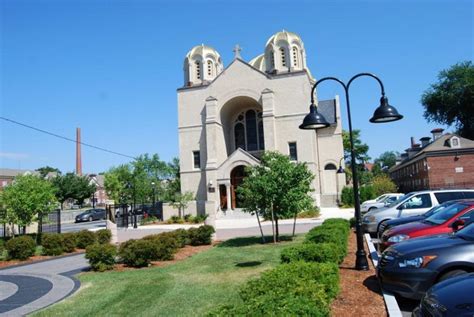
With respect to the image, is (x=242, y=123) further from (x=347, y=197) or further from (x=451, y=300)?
(x=451, y=300)

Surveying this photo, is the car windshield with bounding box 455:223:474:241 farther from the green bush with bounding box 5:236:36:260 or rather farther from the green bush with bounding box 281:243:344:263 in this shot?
the green bush with bounding box 5:236:36:260

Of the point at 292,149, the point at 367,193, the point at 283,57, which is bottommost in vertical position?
the point at 367,193

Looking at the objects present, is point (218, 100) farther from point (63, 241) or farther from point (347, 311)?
point (347, 311)

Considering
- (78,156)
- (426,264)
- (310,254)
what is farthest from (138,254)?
(78,156)

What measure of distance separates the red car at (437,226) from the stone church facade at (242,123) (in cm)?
2497

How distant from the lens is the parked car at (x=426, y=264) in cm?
637

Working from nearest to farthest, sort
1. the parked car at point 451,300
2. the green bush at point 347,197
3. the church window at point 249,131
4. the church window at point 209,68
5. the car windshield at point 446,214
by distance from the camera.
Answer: the parked car at point 451,300 < the car windshield at point 446,214 < the green bush at point 347,197 < the church window at point 249,131 < the church window at point 209,68

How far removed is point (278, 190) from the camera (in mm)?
15508

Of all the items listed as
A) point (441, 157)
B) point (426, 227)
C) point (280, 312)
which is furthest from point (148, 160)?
point (280, 312)

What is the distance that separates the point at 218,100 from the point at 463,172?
109ft

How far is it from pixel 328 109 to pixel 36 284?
147 ft

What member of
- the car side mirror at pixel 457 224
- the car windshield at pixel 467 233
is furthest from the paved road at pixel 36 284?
the car side mirror at pixel 457 224

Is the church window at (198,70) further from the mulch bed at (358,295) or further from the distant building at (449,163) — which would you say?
the mulch bed at (358,295)

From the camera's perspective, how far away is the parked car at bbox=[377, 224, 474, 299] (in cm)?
637
